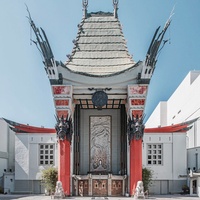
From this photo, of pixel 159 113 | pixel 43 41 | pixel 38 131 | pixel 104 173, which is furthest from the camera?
pixel 159 113

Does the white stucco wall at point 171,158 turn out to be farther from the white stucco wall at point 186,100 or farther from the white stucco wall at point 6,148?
the white stucco wall at point 6,148

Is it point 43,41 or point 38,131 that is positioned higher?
point 43,41

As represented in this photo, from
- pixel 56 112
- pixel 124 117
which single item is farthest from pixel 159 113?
pixel 56 112

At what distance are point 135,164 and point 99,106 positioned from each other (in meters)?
5.44

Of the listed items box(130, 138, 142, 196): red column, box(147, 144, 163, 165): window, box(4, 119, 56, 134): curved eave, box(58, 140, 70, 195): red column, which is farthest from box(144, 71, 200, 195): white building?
box(4, 119, 56, 134): curved eave

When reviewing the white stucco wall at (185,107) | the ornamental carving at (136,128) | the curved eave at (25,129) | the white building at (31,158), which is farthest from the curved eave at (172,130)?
the curved eave at (25,129)

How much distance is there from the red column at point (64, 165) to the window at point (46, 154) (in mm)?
4266

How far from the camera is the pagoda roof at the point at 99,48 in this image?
38.2 m

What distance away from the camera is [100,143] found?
39.9 meters

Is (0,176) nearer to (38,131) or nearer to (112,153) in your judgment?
(38,131)

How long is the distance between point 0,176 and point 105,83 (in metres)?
15.3

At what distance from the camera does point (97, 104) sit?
36.1 meters

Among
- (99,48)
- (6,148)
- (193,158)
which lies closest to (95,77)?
(99,48)

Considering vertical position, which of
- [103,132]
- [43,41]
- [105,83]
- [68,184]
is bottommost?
[68,184]
